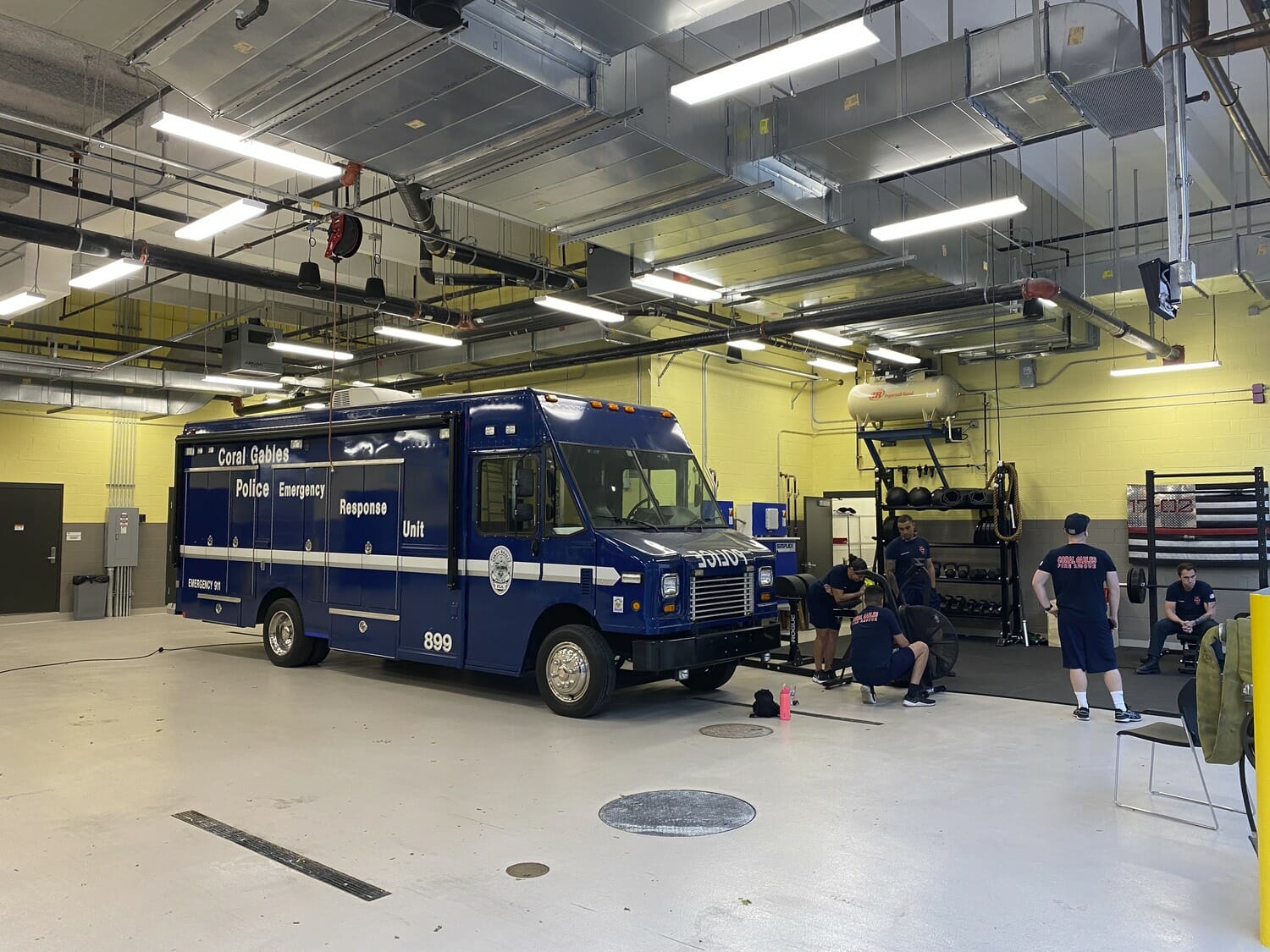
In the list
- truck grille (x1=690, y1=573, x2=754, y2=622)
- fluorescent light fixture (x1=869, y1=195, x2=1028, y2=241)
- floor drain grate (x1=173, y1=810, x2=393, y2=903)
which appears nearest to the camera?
floor drain grate (x1=173, y1=810, x2=393, y2=903)

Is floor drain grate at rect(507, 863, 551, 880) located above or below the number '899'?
below

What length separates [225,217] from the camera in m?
8.17

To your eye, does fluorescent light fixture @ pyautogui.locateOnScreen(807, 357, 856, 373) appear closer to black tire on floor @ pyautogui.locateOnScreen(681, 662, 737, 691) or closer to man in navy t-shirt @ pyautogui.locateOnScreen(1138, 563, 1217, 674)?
man in navy t-shirt @ pyautogui.locateOnScreen(1138, 563, 1217, 674)

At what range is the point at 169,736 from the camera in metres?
7.34

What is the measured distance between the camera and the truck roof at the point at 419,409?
8727 millimetres

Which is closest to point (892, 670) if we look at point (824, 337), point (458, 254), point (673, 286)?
point (673, 286)

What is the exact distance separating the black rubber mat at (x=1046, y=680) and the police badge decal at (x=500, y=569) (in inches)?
195

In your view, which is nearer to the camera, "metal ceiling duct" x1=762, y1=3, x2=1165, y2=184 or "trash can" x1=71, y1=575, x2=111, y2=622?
"metal ceiling duct" x1=762, y1=3, x2=1165, y2=184

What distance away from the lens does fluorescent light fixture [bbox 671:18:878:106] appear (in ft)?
16.8

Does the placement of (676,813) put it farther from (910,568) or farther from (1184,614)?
(1184,614)

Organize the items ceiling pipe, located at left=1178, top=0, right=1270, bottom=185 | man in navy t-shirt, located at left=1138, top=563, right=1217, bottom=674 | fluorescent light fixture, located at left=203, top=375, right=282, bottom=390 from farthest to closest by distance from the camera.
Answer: fluorescent light fixture, located at left=203, top=375, right=282, bottom=390 < man in navy t-shirt, located at left=1138, top=563, right=1217, bottom=674 < ceiling pipe, located at left=1178, top=0, right=1270, bottom=185

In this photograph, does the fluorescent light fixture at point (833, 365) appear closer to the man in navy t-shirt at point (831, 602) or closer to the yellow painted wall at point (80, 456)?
the man in navy t-shirt at point (831, 602)

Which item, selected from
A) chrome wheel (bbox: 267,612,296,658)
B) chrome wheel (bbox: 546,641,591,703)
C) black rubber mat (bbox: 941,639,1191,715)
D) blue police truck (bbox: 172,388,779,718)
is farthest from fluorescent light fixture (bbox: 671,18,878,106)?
chrome wheel (bbox: 267,612,296,658)

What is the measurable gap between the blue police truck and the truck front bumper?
0.05 ft
